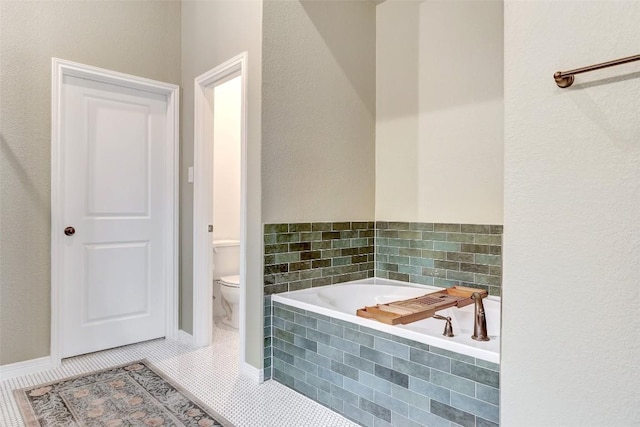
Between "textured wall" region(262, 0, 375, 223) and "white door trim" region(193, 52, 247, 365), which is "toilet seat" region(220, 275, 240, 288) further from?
"textured wall" region(262, 0, 375, 223)

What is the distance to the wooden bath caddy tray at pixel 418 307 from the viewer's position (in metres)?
1.89

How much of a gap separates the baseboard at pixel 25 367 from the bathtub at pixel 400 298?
59.9 inches

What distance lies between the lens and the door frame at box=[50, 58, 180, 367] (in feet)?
8.48

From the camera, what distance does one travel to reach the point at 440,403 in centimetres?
160

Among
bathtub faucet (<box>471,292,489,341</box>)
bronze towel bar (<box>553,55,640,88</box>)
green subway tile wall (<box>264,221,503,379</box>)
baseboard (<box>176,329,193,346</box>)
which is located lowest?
baseboard (<box>176,329,193,346</box>)

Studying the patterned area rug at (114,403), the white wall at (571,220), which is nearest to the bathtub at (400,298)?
the white wall at (571,220)

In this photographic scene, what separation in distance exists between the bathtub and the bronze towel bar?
94 cm

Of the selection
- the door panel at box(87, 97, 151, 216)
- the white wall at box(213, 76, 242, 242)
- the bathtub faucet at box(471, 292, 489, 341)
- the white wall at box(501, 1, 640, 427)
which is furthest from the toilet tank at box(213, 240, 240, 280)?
the white wall at box(501, 1, 640, 427)

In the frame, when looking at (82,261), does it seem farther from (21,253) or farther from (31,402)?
(31,402)

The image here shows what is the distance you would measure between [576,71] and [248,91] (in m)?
1.91

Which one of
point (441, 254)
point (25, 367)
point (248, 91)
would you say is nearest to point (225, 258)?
point (25, 367)

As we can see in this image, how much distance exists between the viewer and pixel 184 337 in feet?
10.3

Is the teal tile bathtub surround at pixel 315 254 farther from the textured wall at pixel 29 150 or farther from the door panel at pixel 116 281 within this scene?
the textured wall at pixel 29 150

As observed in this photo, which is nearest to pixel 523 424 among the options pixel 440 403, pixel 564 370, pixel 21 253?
pixel 564 370
